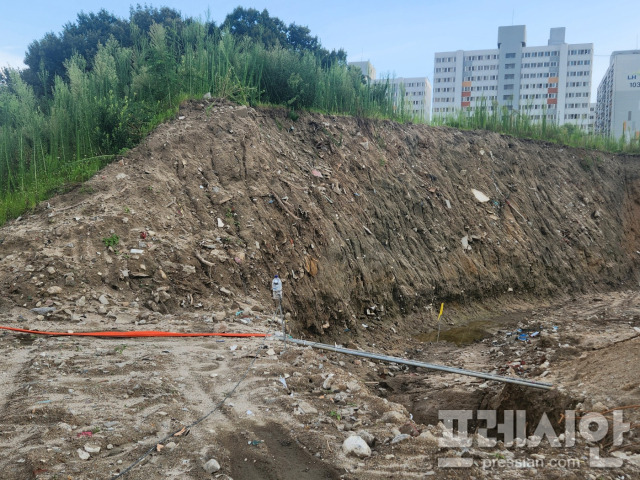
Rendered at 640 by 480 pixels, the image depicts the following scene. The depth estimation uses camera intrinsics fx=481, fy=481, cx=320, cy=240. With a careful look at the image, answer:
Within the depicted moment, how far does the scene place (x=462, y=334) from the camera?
31.9 ft

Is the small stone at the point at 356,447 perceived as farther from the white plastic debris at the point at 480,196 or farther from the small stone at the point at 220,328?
the white plastic debris at the point at 480,196

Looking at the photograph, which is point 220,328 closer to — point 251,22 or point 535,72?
point 251,22

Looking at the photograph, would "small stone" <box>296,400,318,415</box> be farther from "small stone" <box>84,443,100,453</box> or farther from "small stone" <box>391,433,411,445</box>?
"small stone" <box>84,443,100,453</box>

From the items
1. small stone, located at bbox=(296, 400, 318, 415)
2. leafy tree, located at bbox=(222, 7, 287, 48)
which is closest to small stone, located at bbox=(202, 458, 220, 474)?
small stone, located at bbox=(296, 400, 318, 415)

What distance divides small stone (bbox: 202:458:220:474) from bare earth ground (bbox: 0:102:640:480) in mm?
46

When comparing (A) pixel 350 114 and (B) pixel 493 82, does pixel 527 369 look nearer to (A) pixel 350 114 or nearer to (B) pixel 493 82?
(A) pixel 350 114

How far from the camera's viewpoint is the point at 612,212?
675 inches

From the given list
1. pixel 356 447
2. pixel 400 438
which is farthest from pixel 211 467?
pixel 400 438

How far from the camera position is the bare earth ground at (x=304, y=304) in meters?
3.30

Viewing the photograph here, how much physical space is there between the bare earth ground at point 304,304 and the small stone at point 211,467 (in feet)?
0.15

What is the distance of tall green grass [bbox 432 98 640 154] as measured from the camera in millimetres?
15952

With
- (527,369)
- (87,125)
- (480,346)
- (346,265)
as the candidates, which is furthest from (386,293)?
(87,125)

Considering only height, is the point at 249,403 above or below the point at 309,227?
below

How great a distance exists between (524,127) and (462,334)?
10.4m
